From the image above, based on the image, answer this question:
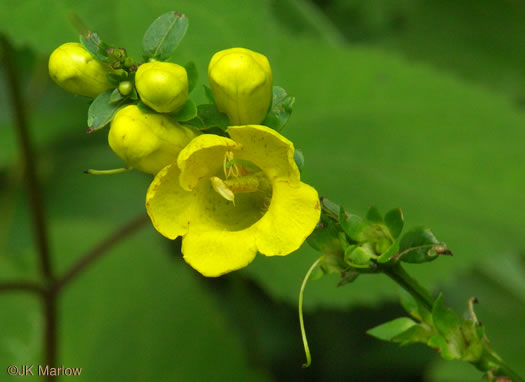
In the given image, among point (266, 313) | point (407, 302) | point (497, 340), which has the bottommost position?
point (266, 313)

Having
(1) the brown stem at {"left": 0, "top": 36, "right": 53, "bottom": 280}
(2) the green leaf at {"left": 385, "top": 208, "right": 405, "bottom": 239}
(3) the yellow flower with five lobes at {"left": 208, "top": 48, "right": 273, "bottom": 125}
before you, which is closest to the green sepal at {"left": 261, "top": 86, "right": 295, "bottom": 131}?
(3) the yellow flower with five lobes at {"left": 208, "top": 48, "right": 273, "bottom": 125}

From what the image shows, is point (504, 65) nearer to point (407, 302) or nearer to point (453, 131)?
point (453, 131)

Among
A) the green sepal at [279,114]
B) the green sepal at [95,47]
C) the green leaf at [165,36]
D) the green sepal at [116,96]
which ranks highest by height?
the green leaf at [165,36]

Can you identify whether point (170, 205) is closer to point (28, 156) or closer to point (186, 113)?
point (186, 113)

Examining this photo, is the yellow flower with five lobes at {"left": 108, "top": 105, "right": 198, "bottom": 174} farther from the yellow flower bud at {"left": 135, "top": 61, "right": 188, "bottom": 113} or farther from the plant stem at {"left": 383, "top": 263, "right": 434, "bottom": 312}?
the plant stem at {"left": 383, "top": 263, "right": 434, "bottom": 312}

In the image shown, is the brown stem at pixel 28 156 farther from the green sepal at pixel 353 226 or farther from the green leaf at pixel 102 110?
the green sepal at pixel 353 226

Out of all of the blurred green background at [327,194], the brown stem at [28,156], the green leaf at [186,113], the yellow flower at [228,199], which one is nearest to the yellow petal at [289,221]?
the yellow flower at [228,199]

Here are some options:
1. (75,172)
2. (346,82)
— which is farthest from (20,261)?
(346,82)
